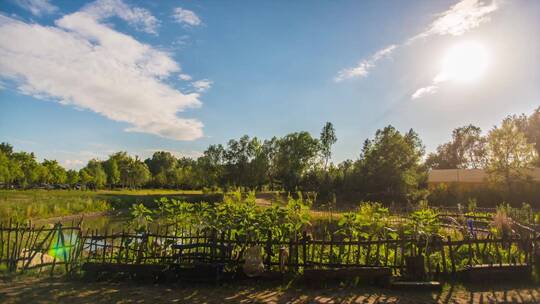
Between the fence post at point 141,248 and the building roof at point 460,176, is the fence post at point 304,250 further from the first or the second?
the building roof at point 460,176

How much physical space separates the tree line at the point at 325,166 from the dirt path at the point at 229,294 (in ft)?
75.5

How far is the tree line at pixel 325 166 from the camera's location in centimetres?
3086

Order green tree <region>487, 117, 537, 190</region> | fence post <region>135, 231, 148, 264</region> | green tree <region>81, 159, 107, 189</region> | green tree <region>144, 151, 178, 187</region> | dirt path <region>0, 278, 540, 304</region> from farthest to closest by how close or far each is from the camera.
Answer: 1. green tree <region>144, 151, 178, 187</region>
2. green tree <region>81, 159, 107, 189</region>
3. green tree <region>487, 117, 537, 190</region>
4. fence post <region>135, 231, 148, 264</region>
5. dirt path <region>0, 278, 540, 304</region>

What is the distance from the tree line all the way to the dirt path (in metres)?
23.0

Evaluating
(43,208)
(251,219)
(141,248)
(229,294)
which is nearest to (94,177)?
(43,208)

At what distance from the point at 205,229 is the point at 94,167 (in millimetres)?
67036

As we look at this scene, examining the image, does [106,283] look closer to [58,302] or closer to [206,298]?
[58,302]

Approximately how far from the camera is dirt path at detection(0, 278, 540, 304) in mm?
6867

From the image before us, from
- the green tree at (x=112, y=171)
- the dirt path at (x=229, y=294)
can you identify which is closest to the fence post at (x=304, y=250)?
the dirt path at (x=229, y=294)

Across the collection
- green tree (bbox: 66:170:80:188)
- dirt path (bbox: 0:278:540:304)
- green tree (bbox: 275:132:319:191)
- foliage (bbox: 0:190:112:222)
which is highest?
green tree (bbox: 275:132:319:191)

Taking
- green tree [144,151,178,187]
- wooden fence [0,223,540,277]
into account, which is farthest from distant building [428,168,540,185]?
green tree [144,151,178,187]

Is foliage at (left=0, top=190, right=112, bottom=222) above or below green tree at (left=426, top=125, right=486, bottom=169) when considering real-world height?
below

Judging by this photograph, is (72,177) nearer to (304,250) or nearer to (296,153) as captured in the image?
(296,153)

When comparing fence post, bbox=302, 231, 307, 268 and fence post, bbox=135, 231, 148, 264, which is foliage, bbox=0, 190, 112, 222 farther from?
fence post, bbox=302, 231, 307, 268
